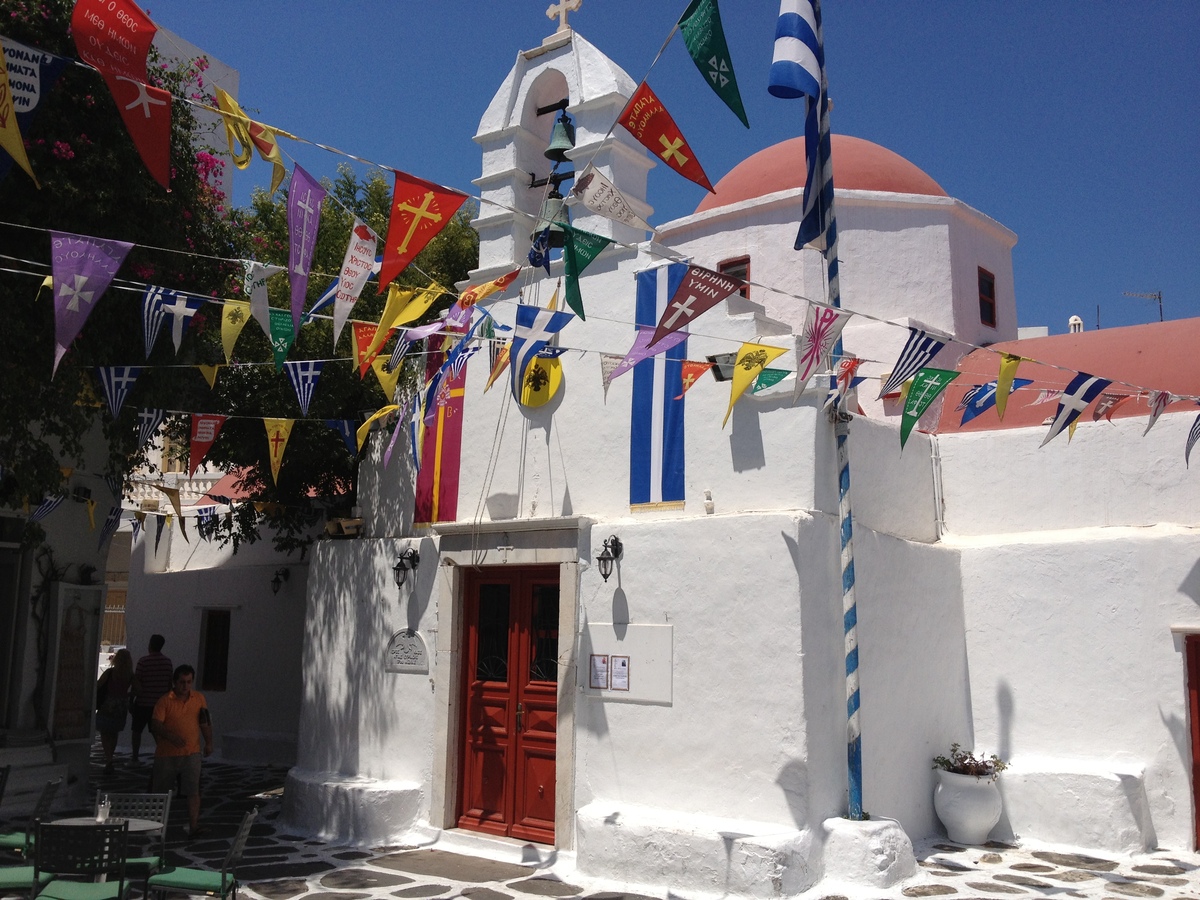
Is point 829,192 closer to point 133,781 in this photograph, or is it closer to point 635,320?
point 635,320

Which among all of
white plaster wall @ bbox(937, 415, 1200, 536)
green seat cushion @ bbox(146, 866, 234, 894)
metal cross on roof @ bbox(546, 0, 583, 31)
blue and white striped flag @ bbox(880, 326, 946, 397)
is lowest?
green seat cushion @ bbox(146, 866, 234, 894)

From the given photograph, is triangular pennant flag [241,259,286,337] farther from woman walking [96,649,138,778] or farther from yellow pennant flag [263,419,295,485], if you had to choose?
woman walking [96,649,138,778]

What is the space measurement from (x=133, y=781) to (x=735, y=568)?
8251 millimetres

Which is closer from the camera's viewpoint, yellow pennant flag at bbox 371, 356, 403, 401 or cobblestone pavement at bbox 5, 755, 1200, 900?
cobblestone pavement at bbox 5, 755, 1200, 900

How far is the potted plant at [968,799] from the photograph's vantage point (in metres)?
8.38

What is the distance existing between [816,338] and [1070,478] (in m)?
4.00

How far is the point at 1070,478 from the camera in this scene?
31.7 ft

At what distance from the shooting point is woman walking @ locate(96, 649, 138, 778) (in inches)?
497

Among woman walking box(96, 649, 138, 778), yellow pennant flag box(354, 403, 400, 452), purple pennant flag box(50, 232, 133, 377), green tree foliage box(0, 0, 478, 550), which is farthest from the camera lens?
woman walking box(96, 649, 138, 778)

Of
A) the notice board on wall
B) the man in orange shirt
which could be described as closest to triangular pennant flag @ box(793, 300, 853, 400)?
the notice board on wall

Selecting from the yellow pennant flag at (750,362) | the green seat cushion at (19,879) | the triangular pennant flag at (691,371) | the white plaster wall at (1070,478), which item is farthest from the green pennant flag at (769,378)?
the green seat cushion at (19,879)

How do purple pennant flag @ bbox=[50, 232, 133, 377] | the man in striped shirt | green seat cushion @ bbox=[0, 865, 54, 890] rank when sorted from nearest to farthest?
green seat cushion @ bbox=[0, 865, 54, 890]
purple pennant flag @ bbox=[50, 232, 133, 377]
the man in striped shirt

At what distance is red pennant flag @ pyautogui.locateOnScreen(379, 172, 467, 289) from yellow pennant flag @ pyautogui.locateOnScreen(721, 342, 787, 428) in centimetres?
251

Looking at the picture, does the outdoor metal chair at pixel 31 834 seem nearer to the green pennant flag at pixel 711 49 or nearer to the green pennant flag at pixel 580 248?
the green pennant flag at pixel 580 248
